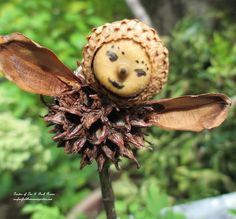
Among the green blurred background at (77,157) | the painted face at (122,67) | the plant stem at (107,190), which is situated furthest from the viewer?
the green blurred background at (77,157)

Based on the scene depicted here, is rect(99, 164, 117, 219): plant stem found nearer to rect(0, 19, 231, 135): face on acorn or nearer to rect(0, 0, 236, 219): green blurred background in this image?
rect(0, 19, 231, 135): face on acorn

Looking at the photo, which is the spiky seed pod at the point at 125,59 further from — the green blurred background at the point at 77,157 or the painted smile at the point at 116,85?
the green blurred background at the point at 77,157

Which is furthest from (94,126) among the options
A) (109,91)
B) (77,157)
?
(77,157)

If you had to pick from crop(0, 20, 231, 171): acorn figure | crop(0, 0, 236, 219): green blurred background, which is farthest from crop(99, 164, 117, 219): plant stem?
crop(0, 0, 236, 219): green blurred background

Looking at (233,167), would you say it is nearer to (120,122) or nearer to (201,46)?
(201,46)

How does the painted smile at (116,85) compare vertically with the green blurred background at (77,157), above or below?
below

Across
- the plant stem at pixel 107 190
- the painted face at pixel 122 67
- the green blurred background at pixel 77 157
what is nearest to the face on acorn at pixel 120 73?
the painted face at pixel 122 67

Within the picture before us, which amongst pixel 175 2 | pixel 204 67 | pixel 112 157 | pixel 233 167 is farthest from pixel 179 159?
pixel 112 157
